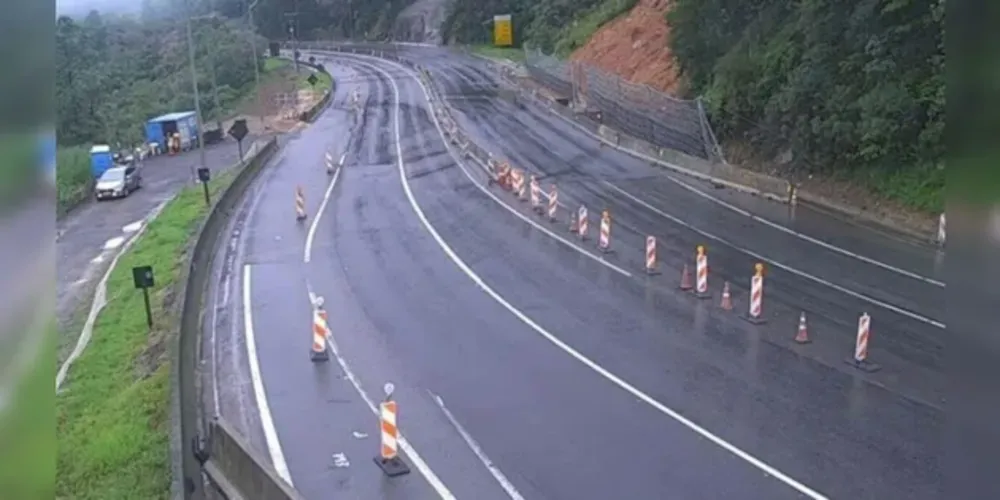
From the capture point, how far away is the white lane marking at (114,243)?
2936cm

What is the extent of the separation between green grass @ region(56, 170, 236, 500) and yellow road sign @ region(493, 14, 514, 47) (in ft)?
205

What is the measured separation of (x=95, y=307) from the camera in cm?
2234

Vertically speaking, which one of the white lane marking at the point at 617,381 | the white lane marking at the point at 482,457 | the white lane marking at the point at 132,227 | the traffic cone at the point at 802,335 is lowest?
the white lane marking at the point at 132,227

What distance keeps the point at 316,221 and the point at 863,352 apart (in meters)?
16.1

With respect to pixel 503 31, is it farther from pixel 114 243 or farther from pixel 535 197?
pixel 535 197

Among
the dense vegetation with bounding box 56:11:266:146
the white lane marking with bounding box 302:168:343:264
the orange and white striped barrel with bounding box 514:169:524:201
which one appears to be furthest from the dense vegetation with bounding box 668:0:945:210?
the dense vegetation with bounding box 56:11:266:146

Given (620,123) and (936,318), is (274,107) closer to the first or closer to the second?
(620,123)

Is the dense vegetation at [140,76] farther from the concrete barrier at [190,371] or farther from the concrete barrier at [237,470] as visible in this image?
the concrete barrier at [237,470]

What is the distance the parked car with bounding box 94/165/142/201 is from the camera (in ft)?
121

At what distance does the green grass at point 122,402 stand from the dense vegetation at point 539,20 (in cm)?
4151

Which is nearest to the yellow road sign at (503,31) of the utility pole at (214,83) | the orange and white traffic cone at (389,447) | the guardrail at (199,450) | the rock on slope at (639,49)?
the utility pole at (214,83)

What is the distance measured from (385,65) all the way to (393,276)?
211 feet

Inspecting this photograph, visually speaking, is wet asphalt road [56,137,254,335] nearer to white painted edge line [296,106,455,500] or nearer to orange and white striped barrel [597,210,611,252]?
white painted edge line [296,106,455,500]

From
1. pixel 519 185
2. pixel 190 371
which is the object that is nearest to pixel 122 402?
pixel 190 371
